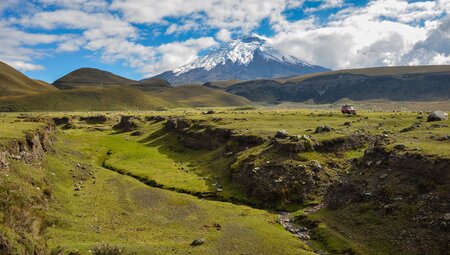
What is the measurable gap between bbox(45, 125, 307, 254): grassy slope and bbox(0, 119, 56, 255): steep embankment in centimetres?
305

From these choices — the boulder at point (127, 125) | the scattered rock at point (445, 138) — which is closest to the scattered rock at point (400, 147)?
the scattered rock at point (445, 138)

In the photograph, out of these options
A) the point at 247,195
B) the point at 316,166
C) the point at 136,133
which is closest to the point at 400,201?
the point at 316,166

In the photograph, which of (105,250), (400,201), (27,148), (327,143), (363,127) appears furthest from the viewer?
(363,127)

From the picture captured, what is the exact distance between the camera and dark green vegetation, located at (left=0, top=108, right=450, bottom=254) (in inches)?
1885

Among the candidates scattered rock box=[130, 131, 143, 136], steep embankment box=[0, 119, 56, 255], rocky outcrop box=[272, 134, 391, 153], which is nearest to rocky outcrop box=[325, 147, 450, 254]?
rocky outcrop box=[272, 134, 391, 153]

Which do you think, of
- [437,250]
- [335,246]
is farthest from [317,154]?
[437,250]

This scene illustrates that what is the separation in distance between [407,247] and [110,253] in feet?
113

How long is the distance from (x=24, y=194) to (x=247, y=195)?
39.1m

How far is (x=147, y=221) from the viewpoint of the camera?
60.0 m

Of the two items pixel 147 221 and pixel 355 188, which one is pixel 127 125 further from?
pixel 355 188

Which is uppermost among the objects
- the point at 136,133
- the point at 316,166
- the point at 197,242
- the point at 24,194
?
the point at 136,133

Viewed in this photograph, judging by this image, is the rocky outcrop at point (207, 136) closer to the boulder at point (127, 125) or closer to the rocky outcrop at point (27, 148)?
the boulder at point (127, 125)

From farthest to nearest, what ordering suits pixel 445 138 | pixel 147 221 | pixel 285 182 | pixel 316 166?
pixel 316 166 < pixel 285 182 < pixel 445 138 < pixel 147 221

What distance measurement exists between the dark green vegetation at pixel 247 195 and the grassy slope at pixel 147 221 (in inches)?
7.6
